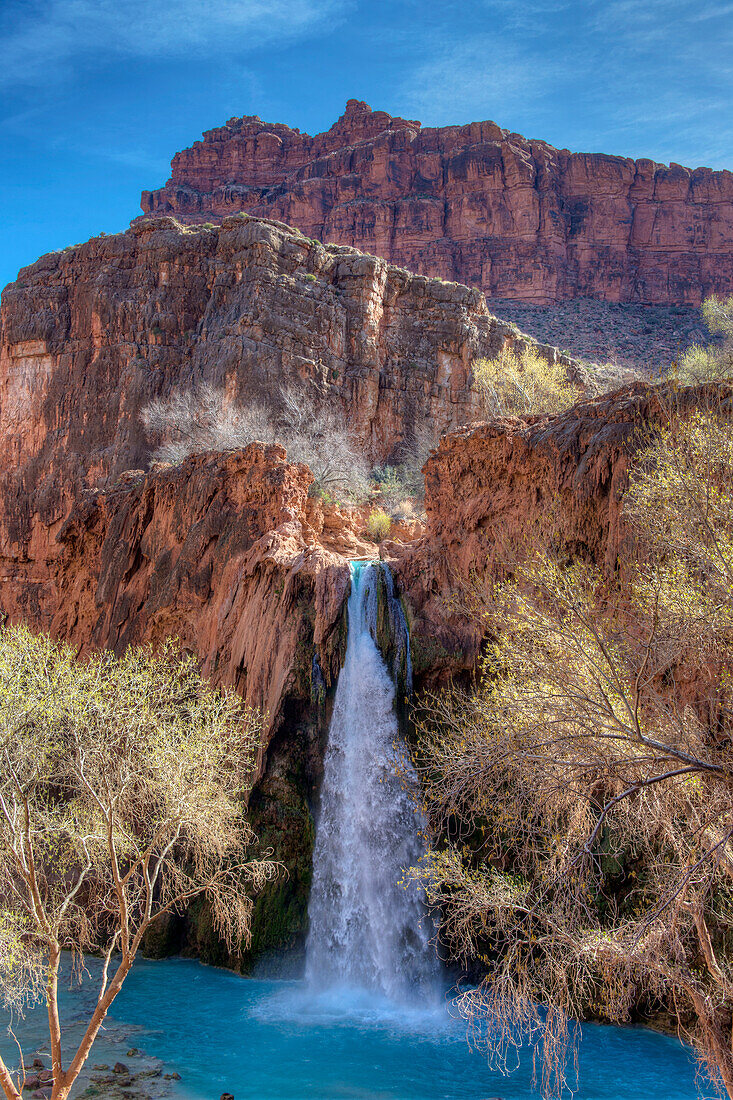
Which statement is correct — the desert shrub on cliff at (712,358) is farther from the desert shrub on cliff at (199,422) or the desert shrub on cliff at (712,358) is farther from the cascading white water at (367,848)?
the desert shrub on cliff at (199,422)

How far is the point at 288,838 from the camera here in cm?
1806

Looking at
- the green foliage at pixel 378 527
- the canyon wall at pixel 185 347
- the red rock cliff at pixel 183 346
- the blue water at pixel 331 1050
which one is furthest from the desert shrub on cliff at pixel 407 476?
the blue water at pixel 331 1050

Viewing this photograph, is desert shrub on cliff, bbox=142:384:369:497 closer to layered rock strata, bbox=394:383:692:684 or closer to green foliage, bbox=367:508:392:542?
green foliage, bbox=367:508:392:542

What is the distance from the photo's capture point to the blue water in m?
12.3

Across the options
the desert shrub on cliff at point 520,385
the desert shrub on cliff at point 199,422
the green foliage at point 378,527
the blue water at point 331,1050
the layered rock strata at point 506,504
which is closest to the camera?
the blue water at point 331,1050

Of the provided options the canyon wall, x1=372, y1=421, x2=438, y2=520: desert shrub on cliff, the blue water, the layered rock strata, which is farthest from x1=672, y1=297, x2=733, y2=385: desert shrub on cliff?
the canyon wall

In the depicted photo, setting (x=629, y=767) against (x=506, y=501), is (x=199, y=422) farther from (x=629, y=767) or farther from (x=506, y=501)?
(x=629, y=767)

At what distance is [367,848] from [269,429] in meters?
24.7

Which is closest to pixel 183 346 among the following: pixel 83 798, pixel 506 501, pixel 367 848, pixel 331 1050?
pixel 506 501

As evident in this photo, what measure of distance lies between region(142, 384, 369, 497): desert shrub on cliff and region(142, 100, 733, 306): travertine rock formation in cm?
4147

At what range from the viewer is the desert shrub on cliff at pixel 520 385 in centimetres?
3858

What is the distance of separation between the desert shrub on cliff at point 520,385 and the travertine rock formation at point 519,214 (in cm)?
3344

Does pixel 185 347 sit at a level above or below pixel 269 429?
above

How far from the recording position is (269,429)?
Answer: 38.0 m
